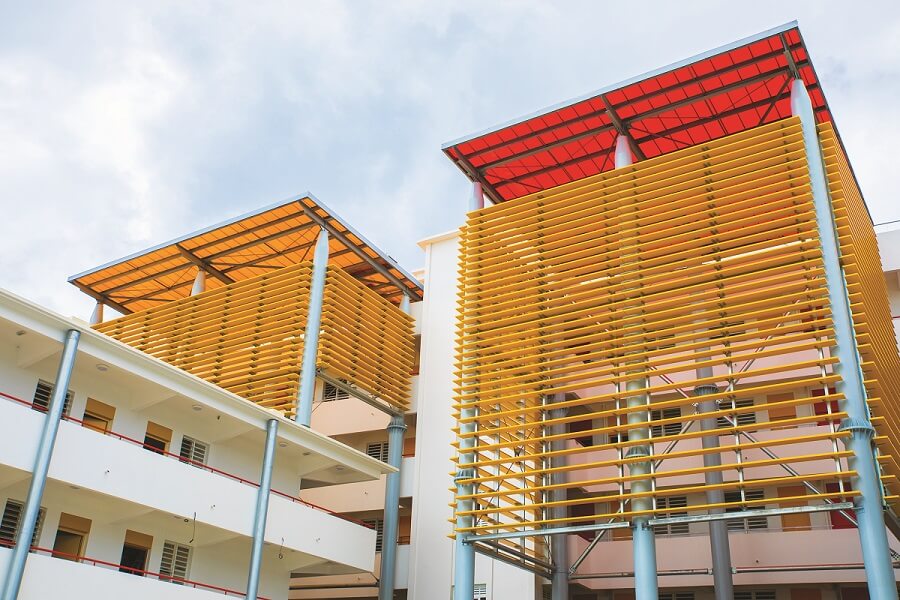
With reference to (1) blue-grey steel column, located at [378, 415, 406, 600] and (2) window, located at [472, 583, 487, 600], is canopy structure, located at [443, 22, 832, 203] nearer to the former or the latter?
(1) blue-grey steel column, located at [378, 415, 406, 600]

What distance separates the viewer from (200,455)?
2895 centimetres

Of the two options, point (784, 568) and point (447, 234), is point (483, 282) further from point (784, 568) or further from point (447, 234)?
point (784, 568)

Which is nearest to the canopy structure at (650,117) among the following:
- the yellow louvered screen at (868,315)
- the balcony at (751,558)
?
the yellow louvered screen at (868,315)

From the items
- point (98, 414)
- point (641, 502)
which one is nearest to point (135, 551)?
point (98, 414)

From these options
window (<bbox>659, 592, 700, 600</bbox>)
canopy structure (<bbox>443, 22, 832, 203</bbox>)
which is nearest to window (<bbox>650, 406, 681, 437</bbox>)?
window (<bbox>659, 592, 700, 600</bbox>)

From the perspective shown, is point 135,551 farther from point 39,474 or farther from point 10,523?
point 39,474

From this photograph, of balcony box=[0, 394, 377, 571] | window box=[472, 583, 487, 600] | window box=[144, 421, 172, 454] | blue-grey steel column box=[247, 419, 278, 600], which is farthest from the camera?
window box=[472, 583, 487, 600]

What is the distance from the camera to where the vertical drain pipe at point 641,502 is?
877 inches

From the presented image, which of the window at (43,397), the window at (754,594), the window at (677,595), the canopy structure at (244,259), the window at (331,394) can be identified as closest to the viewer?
the window at (43,397)

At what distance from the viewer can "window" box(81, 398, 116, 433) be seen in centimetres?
2556

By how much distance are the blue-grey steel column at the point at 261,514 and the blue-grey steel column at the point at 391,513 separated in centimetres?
686

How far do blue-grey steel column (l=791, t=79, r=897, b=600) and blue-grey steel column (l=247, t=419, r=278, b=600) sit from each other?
15793 mm

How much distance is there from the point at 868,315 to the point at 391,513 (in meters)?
18.3

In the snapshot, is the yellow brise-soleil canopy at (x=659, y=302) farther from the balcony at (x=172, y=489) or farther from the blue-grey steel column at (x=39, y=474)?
the blue-grey steel column at (x=39, y=474)
